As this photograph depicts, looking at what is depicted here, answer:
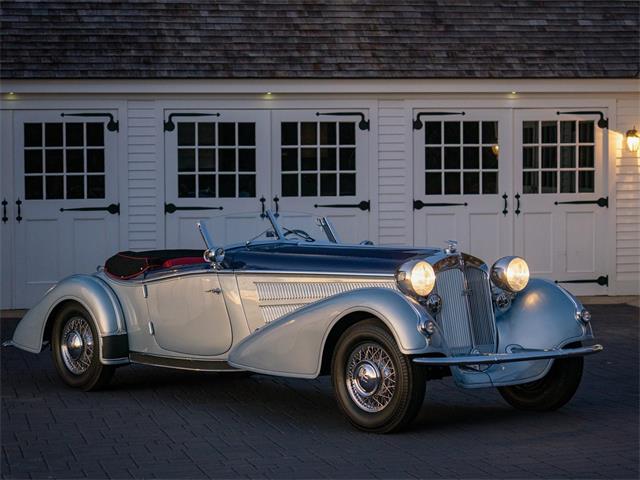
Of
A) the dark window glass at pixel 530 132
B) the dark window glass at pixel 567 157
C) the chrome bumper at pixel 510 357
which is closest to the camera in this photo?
the chrome bumper at pixel 510 357

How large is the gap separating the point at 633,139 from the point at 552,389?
325 inches

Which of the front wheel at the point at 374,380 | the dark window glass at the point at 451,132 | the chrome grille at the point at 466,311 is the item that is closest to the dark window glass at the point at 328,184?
the dark window glass at the point at 451,132

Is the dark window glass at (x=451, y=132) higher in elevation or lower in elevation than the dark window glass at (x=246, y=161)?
higher

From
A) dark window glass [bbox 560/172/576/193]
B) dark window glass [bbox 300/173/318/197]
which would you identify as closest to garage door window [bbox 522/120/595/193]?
dark window glass [bbox 560/172/576/193]

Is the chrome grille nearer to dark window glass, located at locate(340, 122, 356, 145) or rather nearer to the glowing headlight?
the glowing headlight

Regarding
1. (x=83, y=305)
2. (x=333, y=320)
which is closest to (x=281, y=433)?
(x=333, y=320)

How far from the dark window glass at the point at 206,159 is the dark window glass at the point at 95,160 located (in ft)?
4.03

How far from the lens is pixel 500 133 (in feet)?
50.0

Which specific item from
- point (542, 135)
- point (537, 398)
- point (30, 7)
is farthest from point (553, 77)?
point (537, 398)

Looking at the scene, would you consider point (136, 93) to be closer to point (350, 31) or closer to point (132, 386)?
point (350, 31)

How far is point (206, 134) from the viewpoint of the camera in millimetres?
14852

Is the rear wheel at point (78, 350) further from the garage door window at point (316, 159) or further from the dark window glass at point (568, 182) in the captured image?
the dark window glass at point (568, 182)

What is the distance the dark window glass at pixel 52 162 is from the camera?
48.0ft

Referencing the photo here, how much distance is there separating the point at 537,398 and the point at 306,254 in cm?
184
